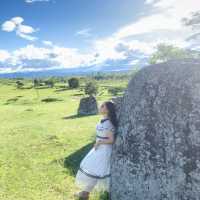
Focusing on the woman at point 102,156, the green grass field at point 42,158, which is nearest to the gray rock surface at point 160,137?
the woman at point 102,156

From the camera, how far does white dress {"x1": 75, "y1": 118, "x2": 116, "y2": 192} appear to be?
11504 millimetres

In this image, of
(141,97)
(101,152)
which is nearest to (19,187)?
(101,152)

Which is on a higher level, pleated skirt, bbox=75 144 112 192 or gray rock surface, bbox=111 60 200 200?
gray rock surface, bbox=111 60 200 200

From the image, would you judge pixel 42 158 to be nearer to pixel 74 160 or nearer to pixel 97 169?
pixel 74 160

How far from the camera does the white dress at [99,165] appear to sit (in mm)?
11504

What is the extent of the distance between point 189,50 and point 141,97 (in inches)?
1052

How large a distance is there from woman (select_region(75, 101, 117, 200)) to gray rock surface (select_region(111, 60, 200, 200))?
0.77m

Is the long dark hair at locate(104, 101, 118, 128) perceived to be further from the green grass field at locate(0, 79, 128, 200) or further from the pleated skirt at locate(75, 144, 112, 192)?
the green grass field at locate(0, 79, 128, 200)

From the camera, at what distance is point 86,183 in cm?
1214

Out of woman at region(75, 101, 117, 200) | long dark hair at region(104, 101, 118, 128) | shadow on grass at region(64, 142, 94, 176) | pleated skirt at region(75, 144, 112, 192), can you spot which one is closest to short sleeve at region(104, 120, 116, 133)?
woman at region(75, 101, 117, 200)

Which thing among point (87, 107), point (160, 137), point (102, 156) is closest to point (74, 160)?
point (102, 156)

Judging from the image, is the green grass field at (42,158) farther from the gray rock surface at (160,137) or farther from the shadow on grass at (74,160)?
the gray rock surface at (160,137)

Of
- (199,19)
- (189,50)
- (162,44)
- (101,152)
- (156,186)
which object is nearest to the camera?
(156,186)

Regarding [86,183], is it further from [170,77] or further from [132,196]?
[170,77]
